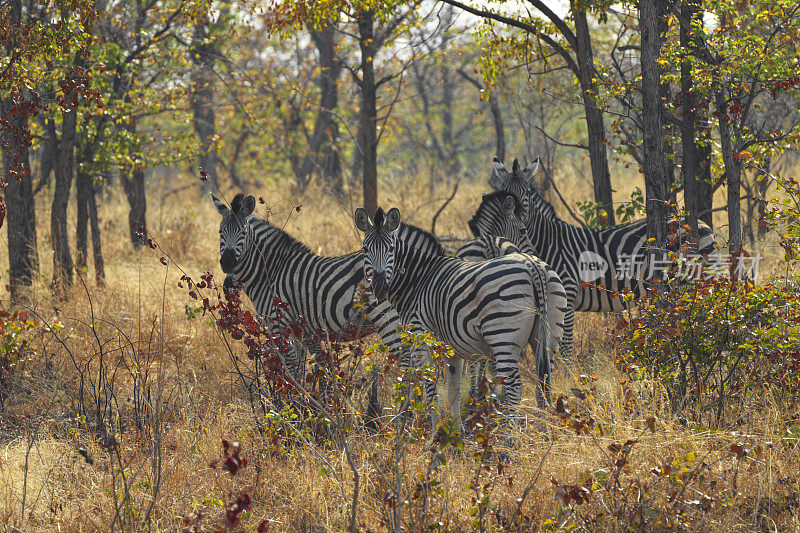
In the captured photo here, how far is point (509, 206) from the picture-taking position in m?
8.00

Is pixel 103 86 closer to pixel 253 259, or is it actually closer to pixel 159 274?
pixel 159 274

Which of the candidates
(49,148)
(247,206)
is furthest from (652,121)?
(49,148)

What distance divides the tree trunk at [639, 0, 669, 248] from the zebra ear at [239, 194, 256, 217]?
3.39 m

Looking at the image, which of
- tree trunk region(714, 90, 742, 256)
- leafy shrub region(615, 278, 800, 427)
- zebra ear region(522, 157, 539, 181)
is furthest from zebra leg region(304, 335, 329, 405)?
tree trunk region(714, 90, 742, 256)

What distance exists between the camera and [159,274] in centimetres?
1109

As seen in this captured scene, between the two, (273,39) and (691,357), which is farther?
(273,39)

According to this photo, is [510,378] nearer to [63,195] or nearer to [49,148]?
[63,195]

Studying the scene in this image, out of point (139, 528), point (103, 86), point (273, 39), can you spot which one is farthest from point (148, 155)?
point (273, 39)

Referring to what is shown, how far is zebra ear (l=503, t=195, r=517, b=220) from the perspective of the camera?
793 cm

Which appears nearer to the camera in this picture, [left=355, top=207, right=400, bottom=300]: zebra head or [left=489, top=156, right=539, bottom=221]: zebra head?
[left=355, top=207, right=400, bottom=300]: zebra head

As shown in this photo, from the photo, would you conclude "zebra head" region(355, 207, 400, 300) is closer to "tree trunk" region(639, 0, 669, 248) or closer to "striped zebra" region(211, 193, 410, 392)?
"striped zebra" region(211, 193, 410, 392)

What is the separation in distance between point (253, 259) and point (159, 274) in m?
4.48

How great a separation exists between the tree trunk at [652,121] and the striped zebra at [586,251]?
1.02m

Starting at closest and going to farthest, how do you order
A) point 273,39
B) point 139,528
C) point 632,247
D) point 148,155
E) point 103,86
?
point 139,528
point 632,247
point 103,86
point 148,155
point 273,39
